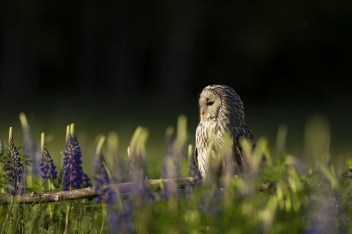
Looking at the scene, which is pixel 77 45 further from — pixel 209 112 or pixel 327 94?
pixel 209 112

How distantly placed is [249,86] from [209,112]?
35.6 m

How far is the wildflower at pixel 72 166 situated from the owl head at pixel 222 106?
1.27 meters

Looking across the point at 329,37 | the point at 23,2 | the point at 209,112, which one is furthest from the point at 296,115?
the point at 209,112

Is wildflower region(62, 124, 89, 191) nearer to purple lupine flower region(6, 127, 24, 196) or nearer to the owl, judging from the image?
purple lupine flower region(6, 127, 24, 196)

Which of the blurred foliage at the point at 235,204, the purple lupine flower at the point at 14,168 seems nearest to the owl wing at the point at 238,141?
the blurred foliage at the point at 235,204

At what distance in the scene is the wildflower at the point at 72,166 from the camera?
4.76 m

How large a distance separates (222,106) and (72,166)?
142cm

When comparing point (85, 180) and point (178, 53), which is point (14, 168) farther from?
point (178, 53)

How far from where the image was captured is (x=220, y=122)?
5.79m

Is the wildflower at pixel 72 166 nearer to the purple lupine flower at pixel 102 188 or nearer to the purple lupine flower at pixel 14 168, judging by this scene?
the purple lupine flower at pixel 102 188

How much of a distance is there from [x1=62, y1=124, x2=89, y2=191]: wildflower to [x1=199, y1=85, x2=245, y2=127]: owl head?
4.18ft

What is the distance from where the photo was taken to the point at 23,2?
34.5m

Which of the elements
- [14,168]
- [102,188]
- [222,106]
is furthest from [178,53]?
[102,188]

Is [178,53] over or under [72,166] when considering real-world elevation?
over
